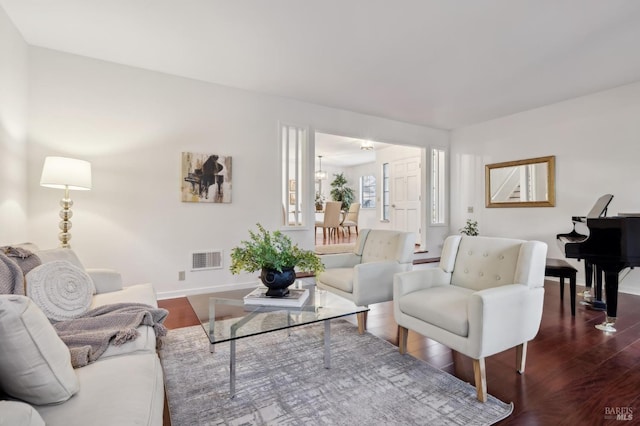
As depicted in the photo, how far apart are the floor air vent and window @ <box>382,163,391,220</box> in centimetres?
515

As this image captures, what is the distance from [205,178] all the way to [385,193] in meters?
5.47

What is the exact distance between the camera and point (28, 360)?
936mm

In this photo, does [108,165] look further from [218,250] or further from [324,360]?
[324,360]

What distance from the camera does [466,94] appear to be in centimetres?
428

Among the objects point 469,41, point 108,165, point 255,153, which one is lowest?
point 108,165

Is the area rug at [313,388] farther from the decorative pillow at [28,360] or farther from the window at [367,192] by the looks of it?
the window at [367,192]

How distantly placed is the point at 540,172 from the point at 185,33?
5.12 metres

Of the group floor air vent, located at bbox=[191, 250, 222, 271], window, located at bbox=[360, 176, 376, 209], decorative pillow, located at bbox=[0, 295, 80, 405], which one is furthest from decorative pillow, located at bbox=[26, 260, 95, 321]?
window, located at bbox=[360, 176, 376, 209]

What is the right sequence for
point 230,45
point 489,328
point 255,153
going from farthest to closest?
point 255,153 < point 230,45 < point 489,328

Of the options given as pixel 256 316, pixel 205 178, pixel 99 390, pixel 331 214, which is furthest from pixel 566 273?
pixel 331 214

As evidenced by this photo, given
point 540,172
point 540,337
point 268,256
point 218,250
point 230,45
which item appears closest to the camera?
point 268,256

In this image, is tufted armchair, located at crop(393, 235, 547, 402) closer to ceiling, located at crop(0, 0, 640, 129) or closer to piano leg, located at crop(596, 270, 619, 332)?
piano leg, located at crop(596, 270, 619, 332)

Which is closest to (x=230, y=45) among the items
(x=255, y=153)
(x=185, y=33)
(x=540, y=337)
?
(x=185, y=33)

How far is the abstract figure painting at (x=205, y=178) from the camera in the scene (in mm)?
3785
